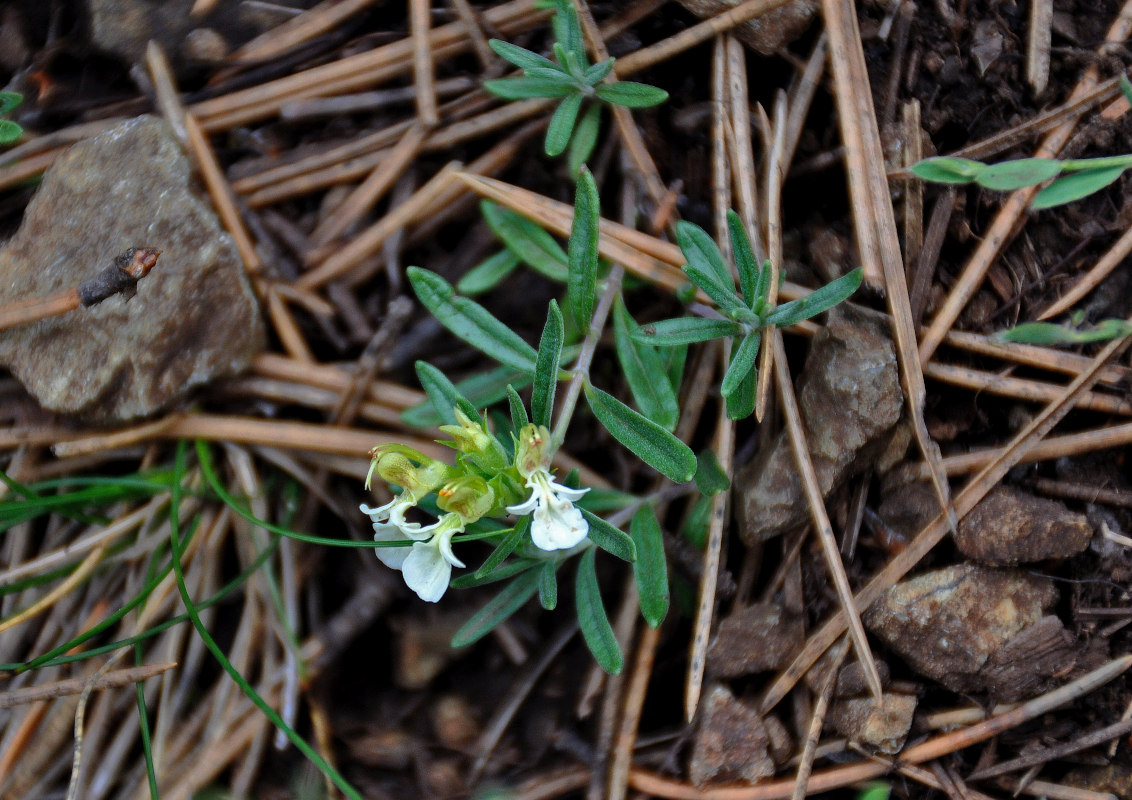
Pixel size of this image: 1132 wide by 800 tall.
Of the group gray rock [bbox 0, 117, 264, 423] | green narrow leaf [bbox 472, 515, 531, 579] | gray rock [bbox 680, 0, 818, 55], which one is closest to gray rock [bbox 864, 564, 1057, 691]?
green narrow leaf [bbox 472, 515, 531, 579]

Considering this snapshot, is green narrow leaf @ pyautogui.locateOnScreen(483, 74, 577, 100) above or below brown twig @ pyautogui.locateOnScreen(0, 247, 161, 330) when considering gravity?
above

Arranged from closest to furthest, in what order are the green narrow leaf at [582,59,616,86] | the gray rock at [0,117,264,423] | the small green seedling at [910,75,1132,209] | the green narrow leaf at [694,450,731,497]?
the small green seedling at [910,75,1132,209], the green narrow leaf at [694,450,731,497], the green narrow leaf at [582,59,616,86], the gray rock at [0,117,264,423]

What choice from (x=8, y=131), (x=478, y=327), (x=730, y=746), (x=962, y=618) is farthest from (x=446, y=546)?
(x=8, y=131)

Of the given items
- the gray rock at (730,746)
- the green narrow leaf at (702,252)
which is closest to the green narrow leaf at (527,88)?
the green narrow leaf at (702,252)

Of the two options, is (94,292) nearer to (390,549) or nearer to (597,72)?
(390,549)

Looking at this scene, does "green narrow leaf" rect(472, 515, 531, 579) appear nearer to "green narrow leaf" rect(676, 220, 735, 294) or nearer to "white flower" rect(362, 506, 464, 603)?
"white flower" rect(362, 506, 464, 603)

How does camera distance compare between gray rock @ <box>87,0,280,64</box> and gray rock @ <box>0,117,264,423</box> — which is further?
gray rock @ <box>87,0,280,64</box>

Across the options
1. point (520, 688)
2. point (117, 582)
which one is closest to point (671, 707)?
point (520, 688)

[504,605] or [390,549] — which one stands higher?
[390,549]
